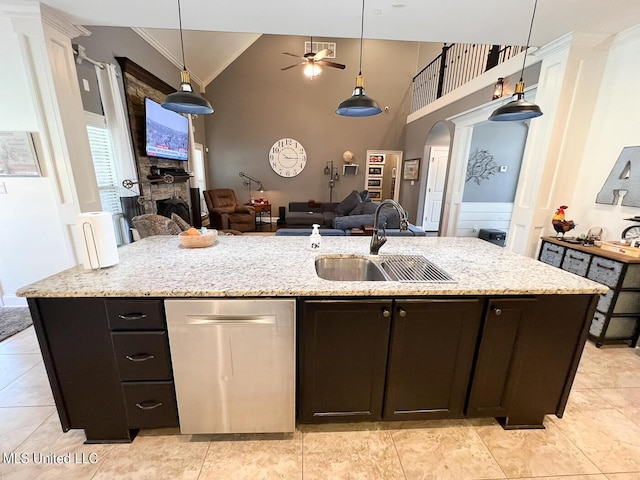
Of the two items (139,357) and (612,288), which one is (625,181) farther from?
(139,357)

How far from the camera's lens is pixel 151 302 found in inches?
49.5

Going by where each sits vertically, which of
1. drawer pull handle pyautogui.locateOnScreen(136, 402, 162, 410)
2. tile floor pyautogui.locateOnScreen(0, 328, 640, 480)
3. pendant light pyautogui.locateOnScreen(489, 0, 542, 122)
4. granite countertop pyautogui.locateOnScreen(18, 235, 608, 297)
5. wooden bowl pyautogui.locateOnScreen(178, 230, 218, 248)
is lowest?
tile floor pyautogui.locateOnScreen(0, 328, 640, 480)

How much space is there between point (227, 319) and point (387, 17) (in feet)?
9.12

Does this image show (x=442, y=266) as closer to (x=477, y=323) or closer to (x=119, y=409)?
(x=477, y=323)

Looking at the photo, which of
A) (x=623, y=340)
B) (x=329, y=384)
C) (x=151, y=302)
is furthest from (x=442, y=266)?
(x=623, y=340)

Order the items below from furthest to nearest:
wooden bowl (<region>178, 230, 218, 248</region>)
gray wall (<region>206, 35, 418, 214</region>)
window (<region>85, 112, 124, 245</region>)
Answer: gray wall (<region>206, 35, 418, 214</region>)
window (<region>85, 112, 124, 245</region>)
wooden bowl (<region>178, 230, 218, 248</region>)

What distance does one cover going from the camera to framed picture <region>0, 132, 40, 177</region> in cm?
244

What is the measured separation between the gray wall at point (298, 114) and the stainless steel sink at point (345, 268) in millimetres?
6088

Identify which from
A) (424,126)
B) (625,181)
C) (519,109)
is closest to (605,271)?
(625,181)

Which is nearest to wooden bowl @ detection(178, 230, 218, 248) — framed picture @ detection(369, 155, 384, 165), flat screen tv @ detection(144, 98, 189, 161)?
flat screen tv @ detection(144, 98, 189, 161)

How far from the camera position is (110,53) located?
137 inches

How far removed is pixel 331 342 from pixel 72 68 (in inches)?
135

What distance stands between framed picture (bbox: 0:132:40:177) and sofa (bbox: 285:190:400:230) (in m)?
3.28

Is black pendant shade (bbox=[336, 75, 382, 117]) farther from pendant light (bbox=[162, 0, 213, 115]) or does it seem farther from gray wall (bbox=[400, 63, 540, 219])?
gray wall (bbox=[400, 63, 540, 219])
